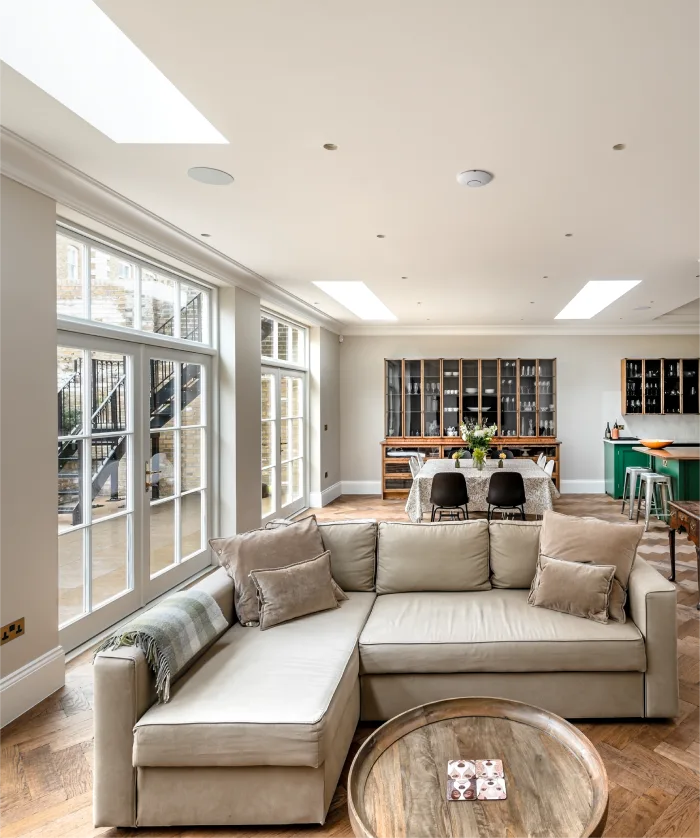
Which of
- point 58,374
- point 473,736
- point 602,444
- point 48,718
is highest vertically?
point 58,374

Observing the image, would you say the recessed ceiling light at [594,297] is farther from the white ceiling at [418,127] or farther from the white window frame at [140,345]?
the white window frame at [140,345]

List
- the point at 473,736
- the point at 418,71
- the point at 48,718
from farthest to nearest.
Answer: the point at 48,718
the point at 418,71
the point at 473,736

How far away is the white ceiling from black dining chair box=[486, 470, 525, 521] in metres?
2.32

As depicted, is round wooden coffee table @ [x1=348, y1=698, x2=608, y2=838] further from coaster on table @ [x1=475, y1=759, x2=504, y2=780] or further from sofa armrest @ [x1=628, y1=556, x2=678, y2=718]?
sofa armrest @ [x1=628, y1=556, x2=678, y2=718]

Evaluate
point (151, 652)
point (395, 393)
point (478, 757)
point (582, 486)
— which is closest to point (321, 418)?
point (395, 393)

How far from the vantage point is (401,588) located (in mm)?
3033

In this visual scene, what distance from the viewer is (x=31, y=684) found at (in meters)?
2.71

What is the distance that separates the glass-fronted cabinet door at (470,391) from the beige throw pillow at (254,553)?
20.3ft

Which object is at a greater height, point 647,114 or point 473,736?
point 647,114

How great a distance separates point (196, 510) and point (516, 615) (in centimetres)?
308

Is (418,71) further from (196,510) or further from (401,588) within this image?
(196,510)

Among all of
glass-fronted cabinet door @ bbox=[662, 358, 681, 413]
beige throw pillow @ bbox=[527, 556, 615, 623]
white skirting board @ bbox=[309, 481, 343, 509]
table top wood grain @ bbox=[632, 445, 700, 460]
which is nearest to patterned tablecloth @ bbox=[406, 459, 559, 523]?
table top wood grain @ bbox=[632, 445, 700, 460]

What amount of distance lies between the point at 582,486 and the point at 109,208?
7991 millimetres

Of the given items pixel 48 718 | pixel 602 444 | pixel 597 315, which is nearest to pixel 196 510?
pixel 48 718
